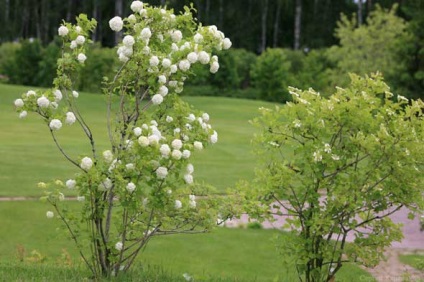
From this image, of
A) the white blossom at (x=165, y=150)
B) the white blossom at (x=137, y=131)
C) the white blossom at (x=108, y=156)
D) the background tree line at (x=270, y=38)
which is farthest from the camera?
the background tree line at (x=270, y=38)

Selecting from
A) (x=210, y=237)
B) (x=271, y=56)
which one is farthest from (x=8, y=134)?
(x=271, y=56)

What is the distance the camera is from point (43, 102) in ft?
17.4

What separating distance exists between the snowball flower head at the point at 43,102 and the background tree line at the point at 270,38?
21957 millimetres

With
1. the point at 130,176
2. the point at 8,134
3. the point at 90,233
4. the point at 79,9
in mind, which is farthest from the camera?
the point at 79,9

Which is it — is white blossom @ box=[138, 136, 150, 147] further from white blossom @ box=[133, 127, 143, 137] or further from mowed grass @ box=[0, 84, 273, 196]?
mowed grass @ box=[0, 84, 273, 196]

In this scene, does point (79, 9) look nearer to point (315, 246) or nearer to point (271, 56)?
point (271, 56)

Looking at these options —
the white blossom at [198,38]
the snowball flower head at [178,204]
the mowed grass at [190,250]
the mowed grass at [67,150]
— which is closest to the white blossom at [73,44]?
the white blossom at [198,38]

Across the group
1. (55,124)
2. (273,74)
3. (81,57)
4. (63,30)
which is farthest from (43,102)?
(273,74)

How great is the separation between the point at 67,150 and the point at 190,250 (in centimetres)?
821

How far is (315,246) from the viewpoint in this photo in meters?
5.84

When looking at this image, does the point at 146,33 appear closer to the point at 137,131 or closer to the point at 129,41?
the point at 129,41

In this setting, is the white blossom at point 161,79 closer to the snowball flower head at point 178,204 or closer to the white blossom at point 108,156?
the white blossom at point 108,156

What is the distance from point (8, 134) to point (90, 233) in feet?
51.4

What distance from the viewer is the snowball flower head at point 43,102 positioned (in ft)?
17.4
